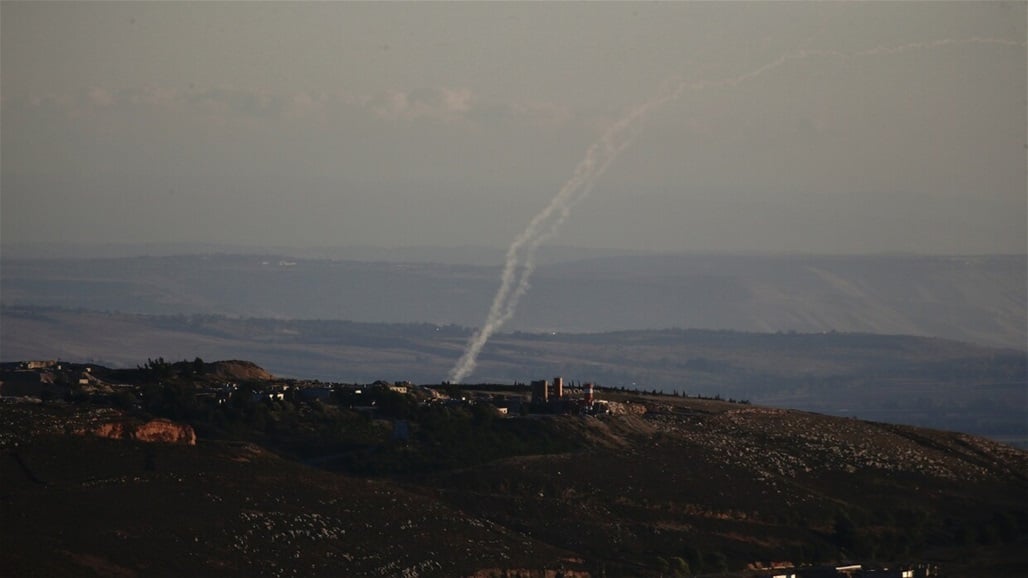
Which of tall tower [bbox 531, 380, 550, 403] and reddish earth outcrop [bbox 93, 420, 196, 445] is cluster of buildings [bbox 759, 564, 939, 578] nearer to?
reddish earth outcrop [bbox 93, 420, 196, 445]

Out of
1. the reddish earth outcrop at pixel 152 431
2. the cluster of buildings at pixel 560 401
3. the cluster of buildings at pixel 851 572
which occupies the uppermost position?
the cluster of buildings at pixel 560 401

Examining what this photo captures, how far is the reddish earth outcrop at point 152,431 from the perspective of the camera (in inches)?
4075

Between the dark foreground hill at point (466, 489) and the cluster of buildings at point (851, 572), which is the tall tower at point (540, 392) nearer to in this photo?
the dark foreground hill at point (466, 489)

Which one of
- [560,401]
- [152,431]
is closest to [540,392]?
[560,401]

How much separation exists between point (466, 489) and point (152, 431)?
1369 cm

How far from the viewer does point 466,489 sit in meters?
110

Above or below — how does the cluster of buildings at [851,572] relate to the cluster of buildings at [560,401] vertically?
below

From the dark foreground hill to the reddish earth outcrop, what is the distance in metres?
0.88

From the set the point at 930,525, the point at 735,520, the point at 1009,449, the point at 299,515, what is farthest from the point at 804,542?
the point at 1009,449

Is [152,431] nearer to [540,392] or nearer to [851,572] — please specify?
[851,572]

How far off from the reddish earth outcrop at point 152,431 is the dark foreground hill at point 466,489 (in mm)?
885

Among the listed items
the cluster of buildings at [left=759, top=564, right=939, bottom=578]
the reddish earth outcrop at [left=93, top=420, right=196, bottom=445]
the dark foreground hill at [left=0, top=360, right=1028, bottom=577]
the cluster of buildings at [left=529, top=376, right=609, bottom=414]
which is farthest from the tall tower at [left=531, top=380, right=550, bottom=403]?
the reddish earth outcrop at [left=93, top=420, right=196, bottom=445]

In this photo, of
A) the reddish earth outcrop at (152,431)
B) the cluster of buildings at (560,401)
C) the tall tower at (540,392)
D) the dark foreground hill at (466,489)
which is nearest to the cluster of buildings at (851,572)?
the dark foreground hill at (466,489)

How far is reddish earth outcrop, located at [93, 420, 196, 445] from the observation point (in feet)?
340
